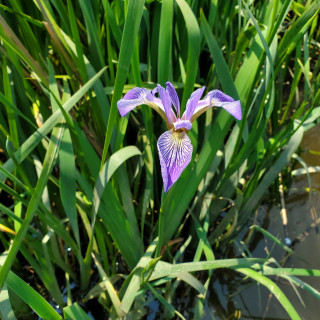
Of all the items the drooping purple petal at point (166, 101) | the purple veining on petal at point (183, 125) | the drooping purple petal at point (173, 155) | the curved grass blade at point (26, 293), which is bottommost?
the curved grass blade at point (26, 293)

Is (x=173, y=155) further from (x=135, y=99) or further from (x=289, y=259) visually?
(x=289, y=259)

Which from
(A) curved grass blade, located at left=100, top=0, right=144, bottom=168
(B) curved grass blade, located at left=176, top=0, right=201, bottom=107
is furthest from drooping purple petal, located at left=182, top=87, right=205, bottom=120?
(B) curved grass blade, located at left=176, top=0, right=201, bottom=107

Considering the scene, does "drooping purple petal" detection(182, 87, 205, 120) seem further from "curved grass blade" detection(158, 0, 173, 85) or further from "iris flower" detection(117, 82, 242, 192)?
"curved grass blade" detection(158, 0, 173, 85)

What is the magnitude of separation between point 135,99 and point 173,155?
0.18 meters

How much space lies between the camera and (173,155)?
770 mm

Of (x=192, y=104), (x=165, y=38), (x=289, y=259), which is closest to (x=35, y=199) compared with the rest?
(x=192, y=104)

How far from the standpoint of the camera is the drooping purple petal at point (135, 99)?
854mm

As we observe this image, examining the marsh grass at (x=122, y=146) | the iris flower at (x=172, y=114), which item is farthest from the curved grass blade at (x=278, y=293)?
the iris flower at (x=172, y=114)

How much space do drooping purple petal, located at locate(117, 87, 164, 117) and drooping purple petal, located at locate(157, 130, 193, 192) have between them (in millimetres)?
93

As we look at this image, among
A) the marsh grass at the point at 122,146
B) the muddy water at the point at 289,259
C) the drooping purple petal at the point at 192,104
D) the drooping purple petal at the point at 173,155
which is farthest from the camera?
the muddy water at the point at 289,259

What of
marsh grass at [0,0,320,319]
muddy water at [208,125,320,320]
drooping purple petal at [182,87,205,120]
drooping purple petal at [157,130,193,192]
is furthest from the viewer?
muddy water at [208,125,320,320]

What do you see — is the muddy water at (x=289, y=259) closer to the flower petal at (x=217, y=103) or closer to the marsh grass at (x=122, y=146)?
the marsh grass at (x=122, y=146)

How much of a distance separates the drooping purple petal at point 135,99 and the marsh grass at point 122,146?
114 mm

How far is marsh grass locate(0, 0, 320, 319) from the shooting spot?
3.69ft
